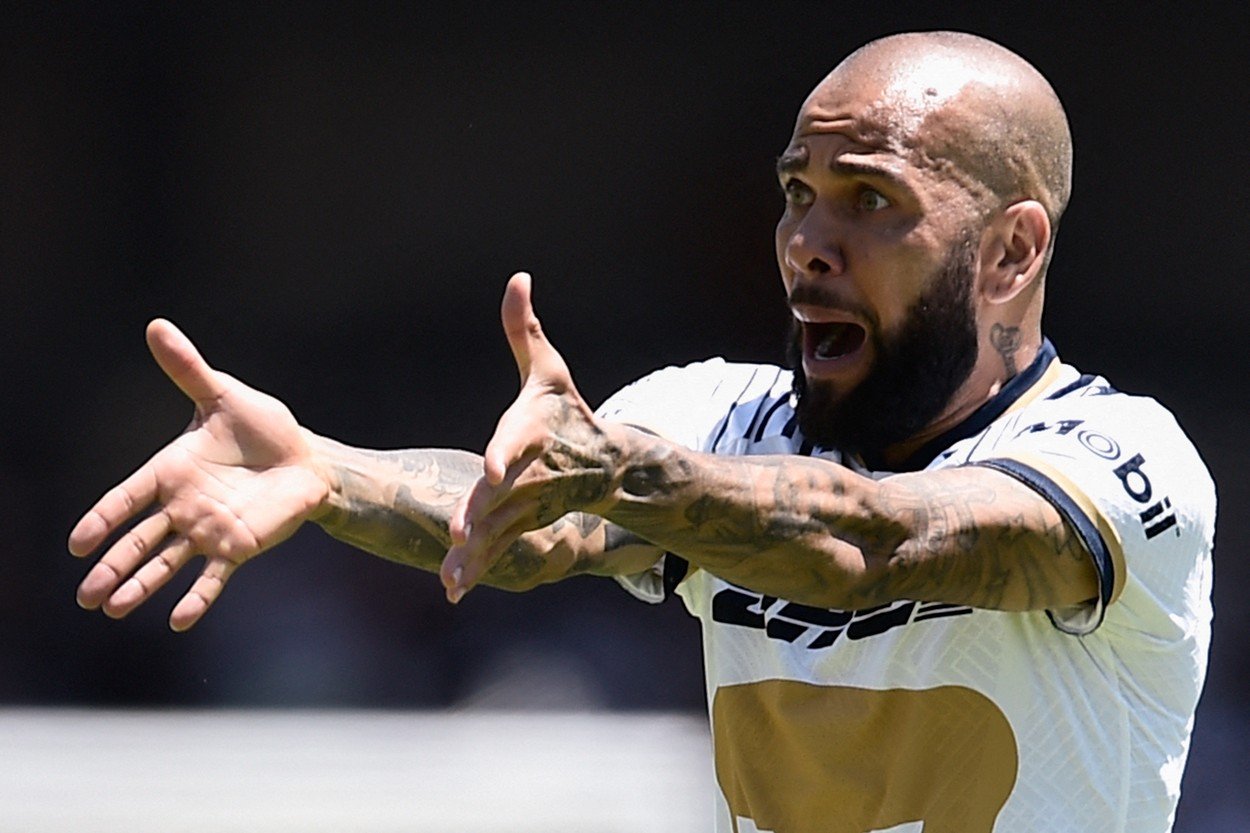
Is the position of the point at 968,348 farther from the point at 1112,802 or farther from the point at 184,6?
the point at 184,6

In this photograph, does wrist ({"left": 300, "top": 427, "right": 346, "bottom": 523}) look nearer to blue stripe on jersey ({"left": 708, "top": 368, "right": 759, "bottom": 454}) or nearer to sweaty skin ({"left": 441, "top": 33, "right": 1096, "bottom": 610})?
sweaty skin ({"left": 441, "top": 33, "right": 1096, "bottom": 610})

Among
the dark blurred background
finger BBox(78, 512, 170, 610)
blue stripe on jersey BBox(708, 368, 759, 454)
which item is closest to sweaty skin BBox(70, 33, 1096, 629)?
finger BBox(78, 512, 170, 610)

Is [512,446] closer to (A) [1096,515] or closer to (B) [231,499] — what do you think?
(B) [231,499]

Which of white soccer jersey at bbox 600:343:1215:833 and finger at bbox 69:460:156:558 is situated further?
white soccer jersey at bbox 600:343:1215:833

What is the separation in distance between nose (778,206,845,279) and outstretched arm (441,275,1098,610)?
0.38 metres

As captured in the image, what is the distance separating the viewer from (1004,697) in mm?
2281

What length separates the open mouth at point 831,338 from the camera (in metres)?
2.54

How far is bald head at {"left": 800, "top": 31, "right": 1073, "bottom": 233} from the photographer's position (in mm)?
2470

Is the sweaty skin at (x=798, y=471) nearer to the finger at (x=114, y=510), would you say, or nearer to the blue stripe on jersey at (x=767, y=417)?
the finger at (x=114, y=510)

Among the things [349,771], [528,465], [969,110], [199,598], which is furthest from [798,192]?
[349,771]

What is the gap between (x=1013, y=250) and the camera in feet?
8.36

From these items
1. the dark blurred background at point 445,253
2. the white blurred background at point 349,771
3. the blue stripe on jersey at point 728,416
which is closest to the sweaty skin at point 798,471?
the blue stripe on jersey at point 728,416

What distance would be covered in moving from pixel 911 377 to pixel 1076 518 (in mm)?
371

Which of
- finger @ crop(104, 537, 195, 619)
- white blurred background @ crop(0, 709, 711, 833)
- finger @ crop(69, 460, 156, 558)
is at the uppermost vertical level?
finger @ crop(69, 460, 156, 558)
